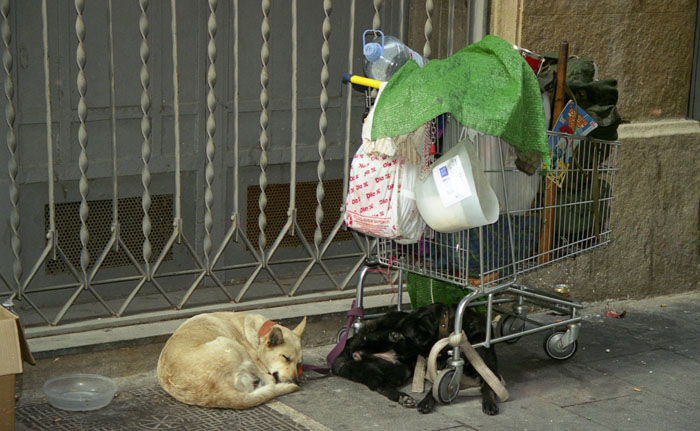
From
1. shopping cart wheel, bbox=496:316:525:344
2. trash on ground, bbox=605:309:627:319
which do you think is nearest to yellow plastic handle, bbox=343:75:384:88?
shopping cart wheel, bbox=496:316:525:344

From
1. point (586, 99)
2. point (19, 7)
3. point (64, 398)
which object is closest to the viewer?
point (64, 398)

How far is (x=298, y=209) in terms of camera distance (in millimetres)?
6520

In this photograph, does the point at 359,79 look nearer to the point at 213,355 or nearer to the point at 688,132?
the point at 213,355

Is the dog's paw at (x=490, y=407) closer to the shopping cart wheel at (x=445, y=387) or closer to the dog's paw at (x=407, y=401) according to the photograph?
the shopping cart wheel at (x=445, y=387)

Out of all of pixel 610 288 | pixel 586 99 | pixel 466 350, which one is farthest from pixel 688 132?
pixel 466 350

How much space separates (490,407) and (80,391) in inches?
74.9

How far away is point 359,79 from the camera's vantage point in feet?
14.7

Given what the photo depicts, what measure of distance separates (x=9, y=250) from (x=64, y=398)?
4.66 ft

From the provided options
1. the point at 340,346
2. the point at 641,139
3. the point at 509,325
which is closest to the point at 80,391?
the point at 340,346

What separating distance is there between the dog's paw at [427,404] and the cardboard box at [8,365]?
1.81 m

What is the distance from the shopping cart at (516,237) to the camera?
442 cm

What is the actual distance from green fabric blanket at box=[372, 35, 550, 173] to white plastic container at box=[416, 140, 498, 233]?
7.9 inches

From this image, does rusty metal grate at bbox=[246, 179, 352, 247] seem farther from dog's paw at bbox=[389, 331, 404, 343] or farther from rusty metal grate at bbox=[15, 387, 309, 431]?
rusty metal grate at bbox=[15, 387, 309, 431]

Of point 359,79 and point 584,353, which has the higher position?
point 359,79
